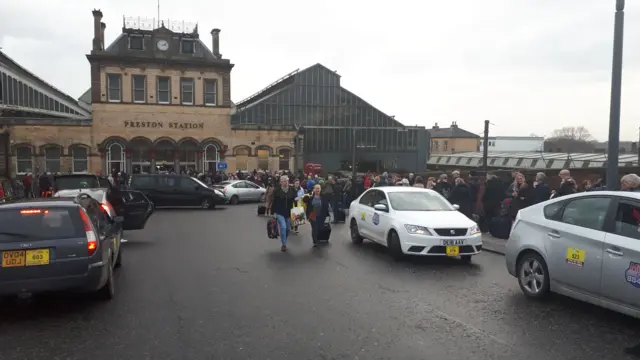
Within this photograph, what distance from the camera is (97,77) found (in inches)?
1510

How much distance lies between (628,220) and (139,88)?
38997mm

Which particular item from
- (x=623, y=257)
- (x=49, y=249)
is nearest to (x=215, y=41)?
(x=49, y=249)

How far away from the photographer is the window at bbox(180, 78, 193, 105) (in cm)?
4038

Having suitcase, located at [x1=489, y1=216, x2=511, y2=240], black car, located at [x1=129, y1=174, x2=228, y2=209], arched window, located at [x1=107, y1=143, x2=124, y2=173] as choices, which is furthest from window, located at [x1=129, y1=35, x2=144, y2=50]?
suitcase, located at [x1=489, y1=216, x2=511, y2=240]

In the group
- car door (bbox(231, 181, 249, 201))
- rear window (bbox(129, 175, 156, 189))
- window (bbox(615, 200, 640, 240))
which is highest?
window (bbox(615, 200, 640, 240))

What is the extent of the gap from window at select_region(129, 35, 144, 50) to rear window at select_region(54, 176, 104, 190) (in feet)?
91.5

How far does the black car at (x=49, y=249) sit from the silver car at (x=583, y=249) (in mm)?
5657

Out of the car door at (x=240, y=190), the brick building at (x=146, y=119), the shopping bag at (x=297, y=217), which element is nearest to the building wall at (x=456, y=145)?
the brick building at (x=146, y=119)

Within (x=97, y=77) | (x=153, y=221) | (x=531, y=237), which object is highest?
(x=97, y=77)

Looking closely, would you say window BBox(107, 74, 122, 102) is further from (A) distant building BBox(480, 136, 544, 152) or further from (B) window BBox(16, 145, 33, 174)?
(A) distant building BBox(480, 136, 544, 152)

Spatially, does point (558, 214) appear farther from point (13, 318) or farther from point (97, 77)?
point (97, 77)

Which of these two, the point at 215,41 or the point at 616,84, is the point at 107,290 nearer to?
the point at 616,84

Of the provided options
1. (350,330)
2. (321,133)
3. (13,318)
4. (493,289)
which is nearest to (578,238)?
(493,289)

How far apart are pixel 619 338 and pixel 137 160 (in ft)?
127
